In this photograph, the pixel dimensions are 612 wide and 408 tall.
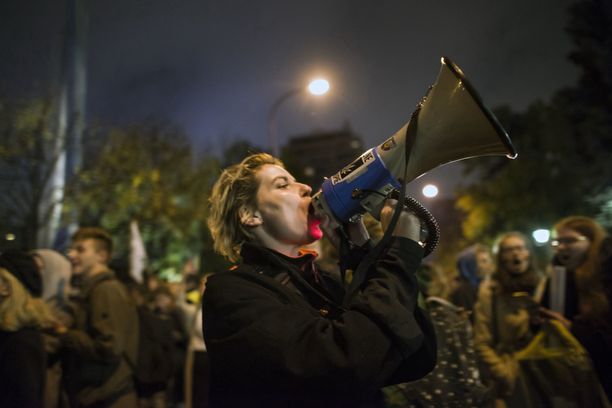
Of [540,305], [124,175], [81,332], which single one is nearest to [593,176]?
[124,175]

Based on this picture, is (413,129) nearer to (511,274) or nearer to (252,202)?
(252,202)

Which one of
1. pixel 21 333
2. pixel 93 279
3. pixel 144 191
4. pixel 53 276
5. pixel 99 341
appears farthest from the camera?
pixel 144 191

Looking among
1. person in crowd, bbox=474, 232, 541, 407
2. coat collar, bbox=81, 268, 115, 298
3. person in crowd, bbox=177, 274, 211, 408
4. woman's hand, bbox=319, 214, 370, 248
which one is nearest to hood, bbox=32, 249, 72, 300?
coat collar, bbox=81, 268, 115, 298

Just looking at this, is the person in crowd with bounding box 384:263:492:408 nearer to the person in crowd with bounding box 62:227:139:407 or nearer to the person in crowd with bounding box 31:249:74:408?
the person in crowd with bounding box 62:227:139:407

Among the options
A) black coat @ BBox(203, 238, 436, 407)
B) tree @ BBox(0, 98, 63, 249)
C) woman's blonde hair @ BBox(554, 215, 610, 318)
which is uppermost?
tree @ BBox(0, 98, 63, 249)

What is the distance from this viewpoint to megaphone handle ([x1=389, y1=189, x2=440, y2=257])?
5.49 feet

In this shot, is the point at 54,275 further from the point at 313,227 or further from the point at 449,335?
the point at 449,335

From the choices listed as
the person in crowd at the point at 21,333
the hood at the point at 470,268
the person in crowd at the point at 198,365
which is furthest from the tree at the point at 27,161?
the hood at the point at 470,268

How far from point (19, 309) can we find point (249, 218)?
221 centimetres

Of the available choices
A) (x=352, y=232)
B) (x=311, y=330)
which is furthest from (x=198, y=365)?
(x=311, y=330)

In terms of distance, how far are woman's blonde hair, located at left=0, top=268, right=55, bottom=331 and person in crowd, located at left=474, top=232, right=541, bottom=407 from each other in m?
3.24

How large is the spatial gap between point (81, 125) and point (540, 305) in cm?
1103

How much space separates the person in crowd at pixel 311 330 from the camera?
1.41 meters

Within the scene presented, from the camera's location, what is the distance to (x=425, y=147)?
1.63 metres
